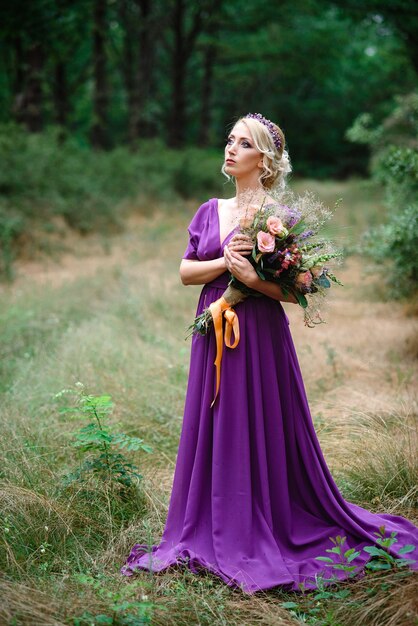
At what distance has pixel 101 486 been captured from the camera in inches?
161

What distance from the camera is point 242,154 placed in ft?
12.1

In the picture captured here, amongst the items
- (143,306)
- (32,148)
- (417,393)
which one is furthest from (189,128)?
(417,393)

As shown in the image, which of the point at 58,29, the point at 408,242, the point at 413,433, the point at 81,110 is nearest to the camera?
the point at 413,433

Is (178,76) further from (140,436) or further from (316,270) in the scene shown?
(316,270)

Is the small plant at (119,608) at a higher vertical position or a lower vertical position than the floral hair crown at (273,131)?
lower

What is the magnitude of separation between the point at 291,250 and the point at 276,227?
153mm

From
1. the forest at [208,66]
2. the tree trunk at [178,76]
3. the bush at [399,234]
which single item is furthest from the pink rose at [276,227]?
the tree trunk at [178,76]

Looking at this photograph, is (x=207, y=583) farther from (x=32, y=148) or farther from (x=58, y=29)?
(x=58, y=29)

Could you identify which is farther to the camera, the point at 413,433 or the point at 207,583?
the point at 413,433

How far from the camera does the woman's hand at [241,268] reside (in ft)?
11.2

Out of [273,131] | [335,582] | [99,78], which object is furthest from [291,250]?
[99,78]

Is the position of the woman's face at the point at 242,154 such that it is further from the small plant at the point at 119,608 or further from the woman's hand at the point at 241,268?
the small plant at the point at 119,608

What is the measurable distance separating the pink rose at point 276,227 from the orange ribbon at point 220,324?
484 millimetres

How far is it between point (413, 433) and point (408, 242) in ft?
8.92
